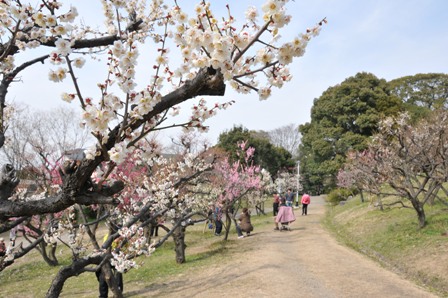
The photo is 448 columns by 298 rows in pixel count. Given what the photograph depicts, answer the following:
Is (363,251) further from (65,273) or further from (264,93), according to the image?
(264,93)

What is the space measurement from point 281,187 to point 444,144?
72.7 ft

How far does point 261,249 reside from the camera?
463 inches

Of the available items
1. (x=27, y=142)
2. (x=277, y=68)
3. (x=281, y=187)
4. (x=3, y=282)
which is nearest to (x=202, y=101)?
(x=277, y=68)

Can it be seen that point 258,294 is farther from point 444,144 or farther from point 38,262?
point 38,262

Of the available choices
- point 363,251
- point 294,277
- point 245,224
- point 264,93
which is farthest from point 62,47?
point 245,224

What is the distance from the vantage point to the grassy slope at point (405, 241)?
337 inches

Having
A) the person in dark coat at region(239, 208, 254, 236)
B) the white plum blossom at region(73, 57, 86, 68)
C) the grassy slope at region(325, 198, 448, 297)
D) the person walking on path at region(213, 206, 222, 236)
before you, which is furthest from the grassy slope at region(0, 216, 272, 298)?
the white plum blossom at region(73, 57, 86, 68)

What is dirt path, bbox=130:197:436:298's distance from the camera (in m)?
7.40

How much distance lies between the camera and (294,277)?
8.34 metres

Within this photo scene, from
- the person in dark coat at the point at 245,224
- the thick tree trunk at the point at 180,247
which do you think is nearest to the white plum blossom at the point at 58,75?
the thick tree trunk at the point at 180,247

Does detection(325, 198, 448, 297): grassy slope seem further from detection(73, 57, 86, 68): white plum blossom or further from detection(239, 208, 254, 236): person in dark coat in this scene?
detection(73, 57, 86, 68): white plum blossom

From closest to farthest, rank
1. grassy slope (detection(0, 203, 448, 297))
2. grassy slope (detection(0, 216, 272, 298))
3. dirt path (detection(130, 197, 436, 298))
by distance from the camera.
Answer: dirt path (detection(130, 197, 436, 298)) < grassy slope (detection(0, 203, 448, 297)) < grassy slope (detection(0, 216, 272, 298))

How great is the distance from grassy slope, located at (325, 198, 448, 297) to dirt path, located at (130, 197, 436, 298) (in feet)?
2.15

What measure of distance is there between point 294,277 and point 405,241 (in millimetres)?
4763
